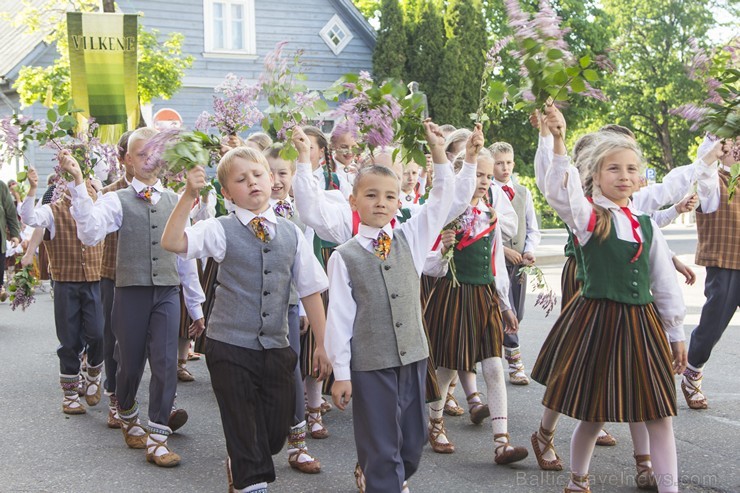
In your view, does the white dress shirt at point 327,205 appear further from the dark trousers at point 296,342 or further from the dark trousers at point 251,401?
the dark trousers at point 251,401

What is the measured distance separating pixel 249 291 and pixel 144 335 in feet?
5.57

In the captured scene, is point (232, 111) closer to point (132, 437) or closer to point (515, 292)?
point (132, 437)

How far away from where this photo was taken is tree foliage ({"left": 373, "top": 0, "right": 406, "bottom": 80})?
26.3 metres

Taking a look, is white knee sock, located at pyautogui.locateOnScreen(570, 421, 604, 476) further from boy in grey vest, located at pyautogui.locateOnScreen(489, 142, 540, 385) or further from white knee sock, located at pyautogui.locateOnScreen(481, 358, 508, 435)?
boy in grey vest, located at pyautogui.locateOnScreen(489, 142, 540, 385)

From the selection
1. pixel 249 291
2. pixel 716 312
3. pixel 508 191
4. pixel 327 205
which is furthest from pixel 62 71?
pixel 249 291

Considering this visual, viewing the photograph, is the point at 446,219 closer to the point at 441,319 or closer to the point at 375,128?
the point at 375,128

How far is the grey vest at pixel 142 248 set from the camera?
19.7 feet

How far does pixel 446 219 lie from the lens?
4.80m

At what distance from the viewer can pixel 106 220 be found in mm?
5891

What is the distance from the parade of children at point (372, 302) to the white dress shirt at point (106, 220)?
1cm

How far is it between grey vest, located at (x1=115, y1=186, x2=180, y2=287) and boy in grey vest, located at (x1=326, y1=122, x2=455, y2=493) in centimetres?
195

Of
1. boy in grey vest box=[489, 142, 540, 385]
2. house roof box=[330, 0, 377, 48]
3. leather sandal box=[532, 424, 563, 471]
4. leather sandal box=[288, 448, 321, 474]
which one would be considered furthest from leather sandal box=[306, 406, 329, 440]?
house roof box=[330, 0, 377, 48]

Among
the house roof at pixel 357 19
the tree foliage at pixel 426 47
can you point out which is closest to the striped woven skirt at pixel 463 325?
the tree foliage at pixel 426 47

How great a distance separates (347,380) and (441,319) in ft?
6.31
